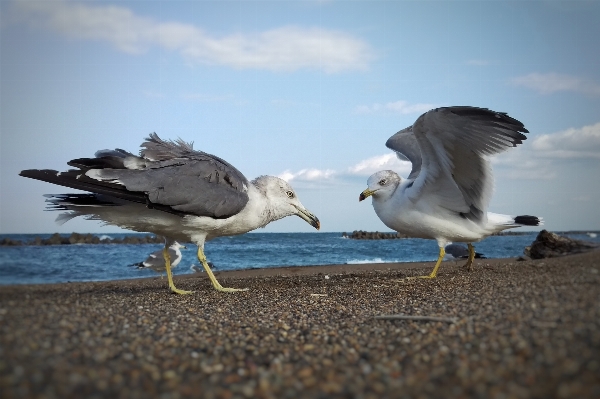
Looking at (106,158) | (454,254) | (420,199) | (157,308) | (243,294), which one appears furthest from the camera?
(454,254)

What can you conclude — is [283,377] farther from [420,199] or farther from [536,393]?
[420,199]

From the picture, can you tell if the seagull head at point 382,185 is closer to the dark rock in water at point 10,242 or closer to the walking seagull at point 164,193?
the walking seagull at point 164,193

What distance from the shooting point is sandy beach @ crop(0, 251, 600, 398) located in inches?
81.3

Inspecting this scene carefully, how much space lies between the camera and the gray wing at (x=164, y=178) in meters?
5.15

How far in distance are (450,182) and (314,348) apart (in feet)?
14.8

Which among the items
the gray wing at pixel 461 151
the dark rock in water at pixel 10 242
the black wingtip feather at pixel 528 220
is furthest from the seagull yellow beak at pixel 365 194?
the dark rock in water at pixel 10 242

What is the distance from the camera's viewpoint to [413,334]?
3.08 metres

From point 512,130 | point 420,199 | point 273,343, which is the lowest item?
point 273,343

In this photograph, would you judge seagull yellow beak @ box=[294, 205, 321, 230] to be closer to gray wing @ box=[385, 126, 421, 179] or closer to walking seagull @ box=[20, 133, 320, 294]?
walking seagull @ box=[20, 133, 320, 294]

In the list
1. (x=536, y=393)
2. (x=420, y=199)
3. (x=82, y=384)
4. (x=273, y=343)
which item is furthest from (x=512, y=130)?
(x=82, y=384)

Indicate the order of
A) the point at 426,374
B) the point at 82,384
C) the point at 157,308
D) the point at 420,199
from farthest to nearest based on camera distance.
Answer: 1. the point at 420,199
2. the point at 157,308
3. the point at 426,374
4. the point at 82,384

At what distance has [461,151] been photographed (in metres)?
6.65

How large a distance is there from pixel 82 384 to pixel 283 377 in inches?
34.0

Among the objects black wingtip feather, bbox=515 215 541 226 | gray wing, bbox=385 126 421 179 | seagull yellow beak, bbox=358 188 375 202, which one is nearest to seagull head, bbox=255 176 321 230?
seagull yellow beak, bbox=358 188 375 202
